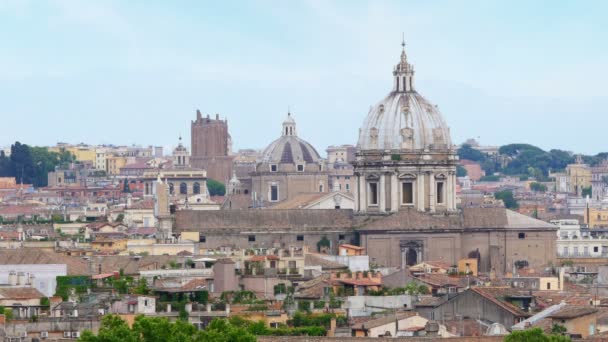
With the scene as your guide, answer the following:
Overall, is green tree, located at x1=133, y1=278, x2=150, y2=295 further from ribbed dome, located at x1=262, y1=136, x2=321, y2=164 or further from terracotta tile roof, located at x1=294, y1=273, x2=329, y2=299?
ribbed dome, located at x1=262, y1=136, x2=321, y2=164

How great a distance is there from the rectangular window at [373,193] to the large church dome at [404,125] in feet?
4.50

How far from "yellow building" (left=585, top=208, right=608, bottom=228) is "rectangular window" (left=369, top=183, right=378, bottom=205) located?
1455 inches

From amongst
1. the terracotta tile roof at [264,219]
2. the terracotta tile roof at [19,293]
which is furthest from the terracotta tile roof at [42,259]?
the terracotta tile roof at [264,219]

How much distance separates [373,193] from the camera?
12281 cm

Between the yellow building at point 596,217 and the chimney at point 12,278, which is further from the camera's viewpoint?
the yellow building at point 596,217

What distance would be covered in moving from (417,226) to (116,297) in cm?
3927

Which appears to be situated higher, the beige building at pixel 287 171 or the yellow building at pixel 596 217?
the beige building at pixel 287 171

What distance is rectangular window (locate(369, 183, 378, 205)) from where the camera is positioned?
122188 mm

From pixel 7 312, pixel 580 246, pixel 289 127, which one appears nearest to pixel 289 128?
pixel 289 127

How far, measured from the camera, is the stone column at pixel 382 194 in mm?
121562

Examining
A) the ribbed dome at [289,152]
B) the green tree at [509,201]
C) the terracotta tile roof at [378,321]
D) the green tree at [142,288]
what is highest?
the ribbed dome at [289,152]

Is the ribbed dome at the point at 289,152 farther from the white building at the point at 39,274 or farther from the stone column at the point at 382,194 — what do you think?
the white building at the point at 39,274

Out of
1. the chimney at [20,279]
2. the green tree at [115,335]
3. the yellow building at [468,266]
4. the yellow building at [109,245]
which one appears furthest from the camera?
the yellow building at [109,245]

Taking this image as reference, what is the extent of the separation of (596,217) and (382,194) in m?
44.6
